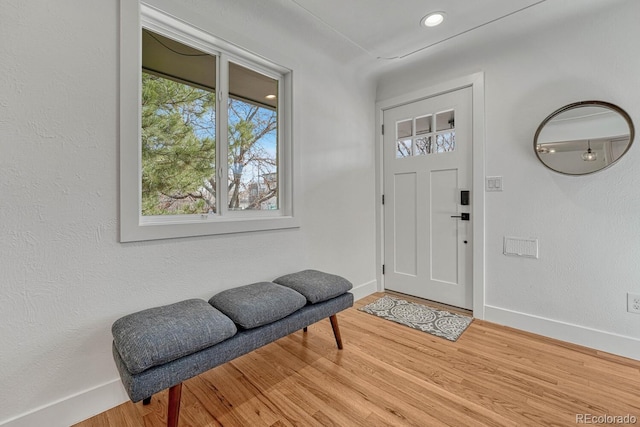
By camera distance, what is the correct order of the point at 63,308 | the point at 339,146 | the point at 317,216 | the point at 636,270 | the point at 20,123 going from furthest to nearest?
the point at 339,146
the point at 317,216
the point at 636,270
the point at 63,308
the point at 20,123

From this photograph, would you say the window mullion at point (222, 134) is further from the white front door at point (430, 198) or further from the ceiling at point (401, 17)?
the white front door at point (430, 198)

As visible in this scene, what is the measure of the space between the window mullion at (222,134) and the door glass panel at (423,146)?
A: 1.92 metres

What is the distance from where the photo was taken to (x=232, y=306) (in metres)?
1.56

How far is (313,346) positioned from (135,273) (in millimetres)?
1277

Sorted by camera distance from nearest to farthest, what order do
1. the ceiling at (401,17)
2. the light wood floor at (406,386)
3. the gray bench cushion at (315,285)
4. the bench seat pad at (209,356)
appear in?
the bench seat pad at (209,356), the light wood floor at (406,386), the gray bench cushion at (315,285), the ceiling at (401,17)

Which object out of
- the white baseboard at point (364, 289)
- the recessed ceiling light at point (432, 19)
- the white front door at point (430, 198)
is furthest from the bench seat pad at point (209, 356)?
the recessed ceiling light at point (432, 19)

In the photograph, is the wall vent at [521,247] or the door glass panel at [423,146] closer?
the wall vent at [521,247]

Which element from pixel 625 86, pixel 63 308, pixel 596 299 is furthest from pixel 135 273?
pixel 625 86

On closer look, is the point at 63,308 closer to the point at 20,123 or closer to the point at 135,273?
the point at 135,273

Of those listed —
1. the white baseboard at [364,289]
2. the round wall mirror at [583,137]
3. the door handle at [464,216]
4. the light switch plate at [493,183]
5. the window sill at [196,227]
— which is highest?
the round wall mirror at [583,137]

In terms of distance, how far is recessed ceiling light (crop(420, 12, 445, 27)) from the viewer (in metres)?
2.05

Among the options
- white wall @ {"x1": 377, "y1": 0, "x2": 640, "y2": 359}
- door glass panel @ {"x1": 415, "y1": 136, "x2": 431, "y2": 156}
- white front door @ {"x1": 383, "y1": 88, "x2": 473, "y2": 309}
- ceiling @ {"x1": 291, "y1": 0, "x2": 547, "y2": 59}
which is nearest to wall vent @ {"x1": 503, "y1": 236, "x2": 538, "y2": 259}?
white wall @ {"x1": 377, "y1": 0, "x2": 640, "y2": 359}

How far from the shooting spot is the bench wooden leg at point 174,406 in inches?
47.6

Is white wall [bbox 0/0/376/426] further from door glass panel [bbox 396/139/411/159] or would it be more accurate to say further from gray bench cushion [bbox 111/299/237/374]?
door glass panel [bbox 396/139/411/159]
